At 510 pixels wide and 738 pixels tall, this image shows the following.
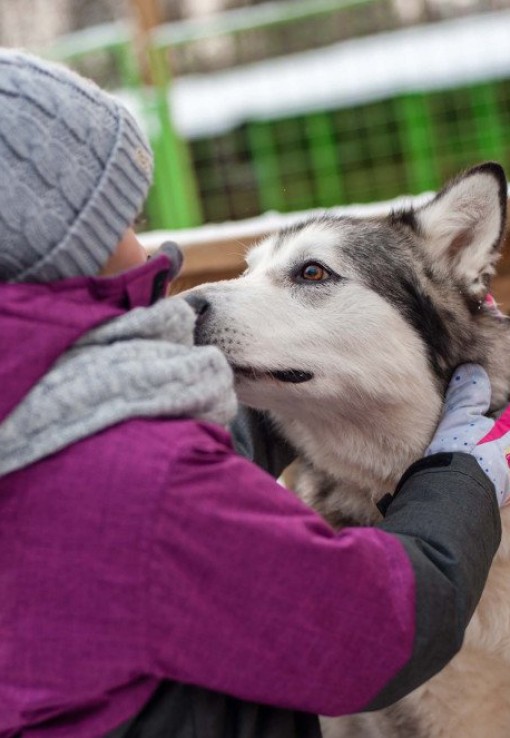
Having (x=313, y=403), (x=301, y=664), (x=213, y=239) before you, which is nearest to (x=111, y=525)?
(x=301, y=664)

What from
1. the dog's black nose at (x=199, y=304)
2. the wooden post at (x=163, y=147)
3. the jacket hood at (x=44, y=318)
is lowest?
the wooden post at (x=163, y=147)

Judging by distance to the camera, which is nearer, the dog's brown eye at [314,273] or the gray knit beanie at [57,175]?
the gray knit beanie at [57,175]

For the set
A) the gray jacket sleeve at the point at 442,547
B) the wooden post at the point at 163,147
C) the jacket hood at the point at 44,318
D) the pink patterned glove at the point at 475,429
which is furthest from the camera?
the wooden post at the point at 163,147

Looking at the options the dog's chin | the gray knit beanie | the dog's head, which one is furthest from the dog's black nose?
the gray knit beanie

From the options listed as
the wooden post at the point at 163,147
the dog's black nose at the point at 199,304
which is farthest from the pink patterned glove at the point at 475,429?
the wooden post at the point at 163,147

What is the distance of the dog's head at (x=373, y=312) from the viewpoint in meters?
1.72

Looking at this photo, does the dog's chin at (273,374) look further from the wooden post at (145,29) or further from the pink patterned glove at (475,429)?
the wooden post at (145,29)

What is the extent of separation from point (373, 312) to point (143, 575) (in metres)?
0.93

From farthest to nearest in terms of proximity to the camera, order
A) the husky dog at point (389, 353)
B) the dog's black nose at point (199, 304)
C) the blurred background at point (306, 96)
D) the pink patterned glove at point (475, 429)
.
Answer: the blurred background at point (306, 96) → the husky dog at point (389, 353) → the dog's black nose at point (199, 304) → the pink patterned glove at point (475, 429)

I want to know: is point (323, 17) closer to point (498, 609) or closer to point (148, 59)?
point (148, 59)

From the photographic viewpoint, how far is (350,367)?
1.78 meters

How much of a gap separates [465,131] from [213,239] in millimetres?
3591

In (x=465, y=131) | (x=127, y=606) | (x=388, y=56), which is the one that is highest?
(x=127, y=606)

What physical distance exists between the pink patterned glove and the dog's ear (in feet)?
0.70
